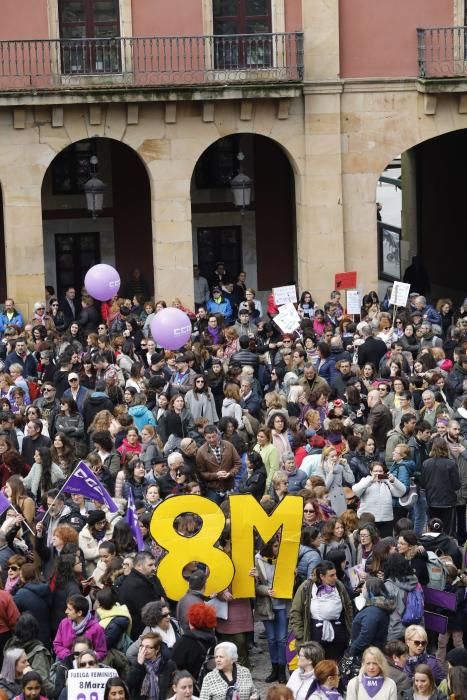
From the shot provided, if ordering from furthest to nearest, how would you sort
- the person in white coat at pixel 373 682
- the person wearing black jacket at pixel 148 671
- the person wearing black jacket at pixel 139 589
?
the person wearing black jacket at pixel 139 589 → the person wearing black jacket at pixel 148 671 → the person in white coat at pixel 373 682

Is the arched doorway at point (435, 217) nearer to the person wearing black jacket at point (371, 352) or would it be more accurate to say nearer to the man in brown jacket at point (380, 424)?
the person wearing black jacket at point (371, 352)

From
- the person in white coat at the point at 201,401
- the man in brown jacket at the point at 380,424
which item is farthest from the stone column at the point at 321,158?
the man in brown jacket at the point at 380,424

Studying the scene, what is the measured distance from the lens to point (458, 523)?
20.0 m

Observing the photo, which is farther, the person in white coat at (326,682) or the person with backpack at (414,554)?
the person with backpack at (414,554)

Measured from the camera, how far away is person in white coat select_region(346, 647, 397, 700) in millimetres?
13914

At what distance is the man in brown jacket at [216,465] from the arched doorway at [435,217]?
1595 centimetres

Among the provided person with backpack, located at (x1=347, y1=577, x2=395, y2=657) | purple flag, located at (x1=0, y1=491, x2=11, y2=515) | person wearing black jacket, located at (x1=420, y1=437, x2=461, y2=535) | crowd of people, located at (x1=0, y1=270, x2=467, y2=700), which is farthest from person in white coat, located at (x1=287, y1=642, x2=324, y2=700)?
person wearing black jacket, located at (x1=420, y1=437, x2=461, y2=535)

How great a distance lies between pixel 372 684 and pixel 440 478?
5351mm

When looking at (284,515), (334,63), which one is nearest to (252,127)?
(334,63)

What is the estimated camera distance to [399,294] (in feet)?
89.1

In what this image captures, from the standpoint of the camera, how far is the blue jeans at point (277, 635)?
16.7m

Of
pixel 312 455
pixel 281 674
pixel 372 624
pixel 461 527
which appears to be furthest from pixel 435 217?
pixel 372 624

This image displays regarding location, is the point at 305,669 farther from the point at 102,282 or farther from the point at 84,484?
the point at 102,282

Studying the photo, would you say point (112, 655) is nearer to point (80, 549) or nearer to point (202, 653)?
point (202, 653)
